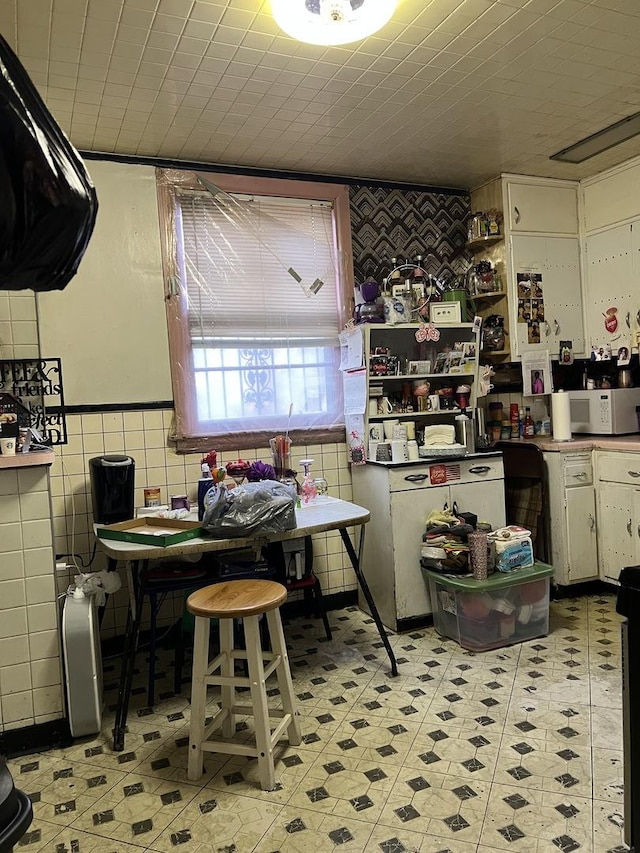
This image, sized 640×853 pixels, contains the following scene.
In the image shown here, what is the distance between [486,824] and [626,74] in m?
3.10

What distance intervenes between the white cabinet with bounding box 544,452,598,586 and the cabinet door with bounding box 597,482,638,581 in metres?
0.05

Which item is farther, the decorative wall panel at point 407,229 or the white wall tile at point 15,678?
the decorative wall panel at point 407,229

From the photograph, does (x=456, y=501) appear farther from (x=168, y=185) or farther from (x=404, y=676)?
(x=168, y=185)

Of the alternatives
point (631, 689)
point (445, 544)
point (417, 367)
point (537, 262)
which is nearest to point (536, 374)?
point (537, 262)

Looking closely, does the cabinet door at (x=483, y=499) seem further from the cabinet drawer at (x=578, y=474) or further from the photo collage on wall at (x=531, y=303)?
the photo collage on wall at (x=531, y=303)

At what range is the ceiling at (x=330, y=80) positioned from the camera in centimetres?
219

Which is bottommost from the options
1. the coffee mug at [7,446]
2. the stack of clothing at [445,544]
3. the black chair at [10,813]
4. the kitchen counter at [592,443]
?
the stack of clothing at [445,544]

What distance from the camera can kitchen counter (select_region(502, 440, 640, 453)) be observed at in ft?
11.5

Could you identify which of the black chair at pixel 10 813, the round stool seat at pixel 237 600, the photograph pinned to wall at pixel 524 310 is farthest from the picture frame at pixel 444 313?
the black chair at pixel 10 813

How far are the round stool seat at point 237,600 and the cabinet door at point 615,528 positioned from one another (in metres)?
2.37

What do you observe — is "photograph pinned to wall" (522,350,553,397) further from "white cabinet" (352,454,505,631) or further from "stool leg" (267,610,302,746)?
"stool leg" (267,610,302,746)

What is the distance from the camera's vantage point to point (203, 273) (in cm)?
345

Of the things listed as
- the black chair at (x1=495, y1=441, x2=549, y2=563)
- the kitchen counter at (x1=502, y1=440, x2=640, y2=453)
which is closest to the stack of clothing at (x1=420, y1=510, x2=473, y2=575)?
the black chair at (x1=495, y1=441, x2=549, y2=563)

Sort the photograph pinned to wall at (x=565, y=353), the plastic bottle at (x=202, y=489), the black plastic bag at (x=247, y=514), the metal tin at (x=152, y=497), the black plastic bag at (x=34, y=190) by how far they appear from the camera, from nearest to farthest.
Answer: the black plastic bag at (x=34, y=190) < the black plastic bag at (x=247, y=514) < the plastic bottle at (x=202, y=489) < the metal tin at (x=152, y=497) < the photograph pinned to wall at (x=565, y=353)
